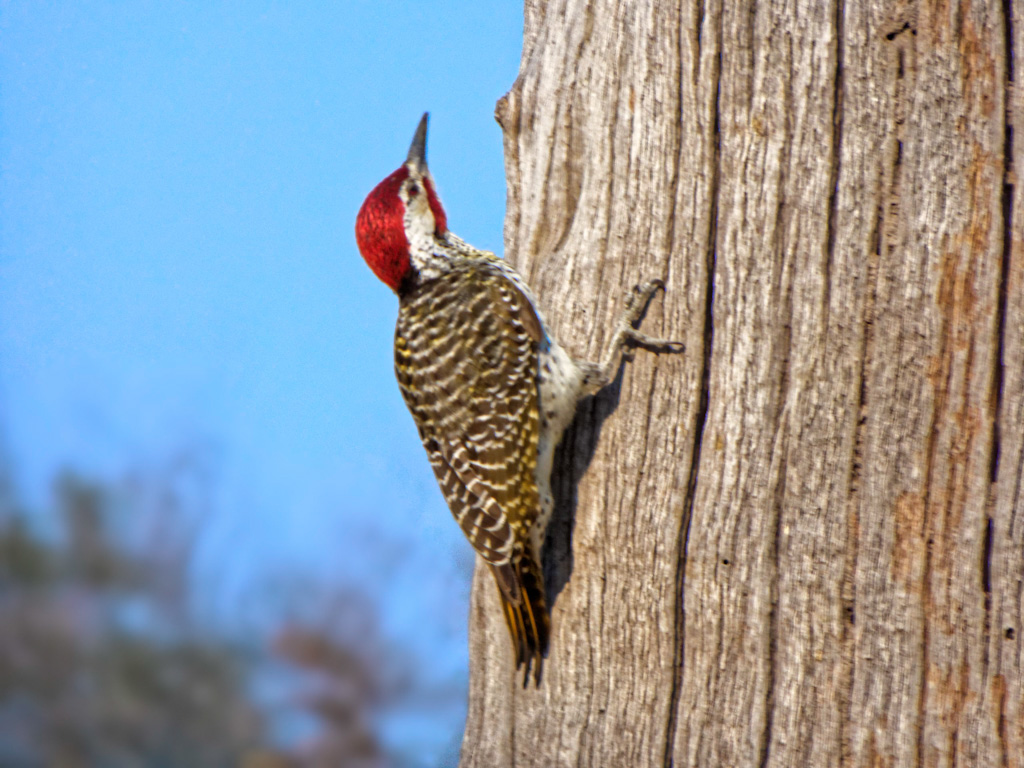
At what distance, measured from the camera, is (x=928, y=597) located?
71.3 inches

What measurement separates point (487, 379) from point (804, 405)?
3.21 feet

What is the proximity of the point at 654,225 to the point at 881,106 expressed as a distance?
0.53 meters

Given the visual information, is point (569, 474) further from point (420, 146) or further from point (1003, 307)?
point (420, 146)

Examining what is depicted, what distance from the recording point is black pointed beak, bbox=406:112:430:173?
3337 millimetres

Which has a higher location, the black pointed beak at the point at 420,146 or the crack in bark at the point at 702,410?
the black pointed beak at the point at 420,146

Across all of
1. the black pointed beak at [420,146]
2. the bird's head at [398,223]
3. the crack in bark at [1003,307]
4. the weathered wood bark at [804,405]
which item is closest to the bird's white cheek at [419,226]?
the bird's head at [398,223]

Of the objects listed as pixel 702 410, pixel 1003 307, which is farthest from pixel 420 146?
pixel 1003 307

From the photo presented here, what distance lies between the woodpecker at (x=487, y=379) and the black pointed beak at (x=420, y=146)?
0.19 m

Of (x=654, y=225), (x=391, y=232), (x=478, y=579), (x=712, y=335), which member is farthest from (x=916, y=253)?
(x=391, y=232)

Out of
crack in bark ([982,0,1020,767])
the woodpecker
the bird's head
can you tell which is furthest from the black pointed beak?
crack in bark ([982,0,1020,767])

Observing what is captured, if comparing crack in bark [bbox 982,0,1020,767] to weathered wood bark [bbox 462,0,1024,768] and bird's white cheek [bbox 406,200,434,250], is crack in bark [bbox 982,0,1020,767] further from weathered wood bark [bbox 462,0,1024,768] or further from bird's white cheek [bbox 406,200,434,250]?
bird's white cheek [bbox 406,200,434,250]

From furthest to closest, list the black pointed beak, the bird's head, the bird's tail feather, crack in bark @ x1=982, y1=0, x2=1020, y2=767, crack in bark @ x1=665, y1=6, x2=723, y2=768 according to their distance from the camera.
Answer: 1. the black pointed beak
2. the bird's head
3. the bird's tail feather
4. crack in bark @ x1=665, y1=6, x2=723, y2=768
5. crack in bark @ x1=982, y1=0, x2=1020, y2=767

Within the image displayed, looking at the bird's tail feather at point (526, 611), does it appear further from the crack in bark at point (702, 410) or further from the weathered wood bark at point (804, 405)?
the crack in bark at point (702, 410)

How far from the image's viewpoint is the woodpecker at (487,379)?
7.52ft
